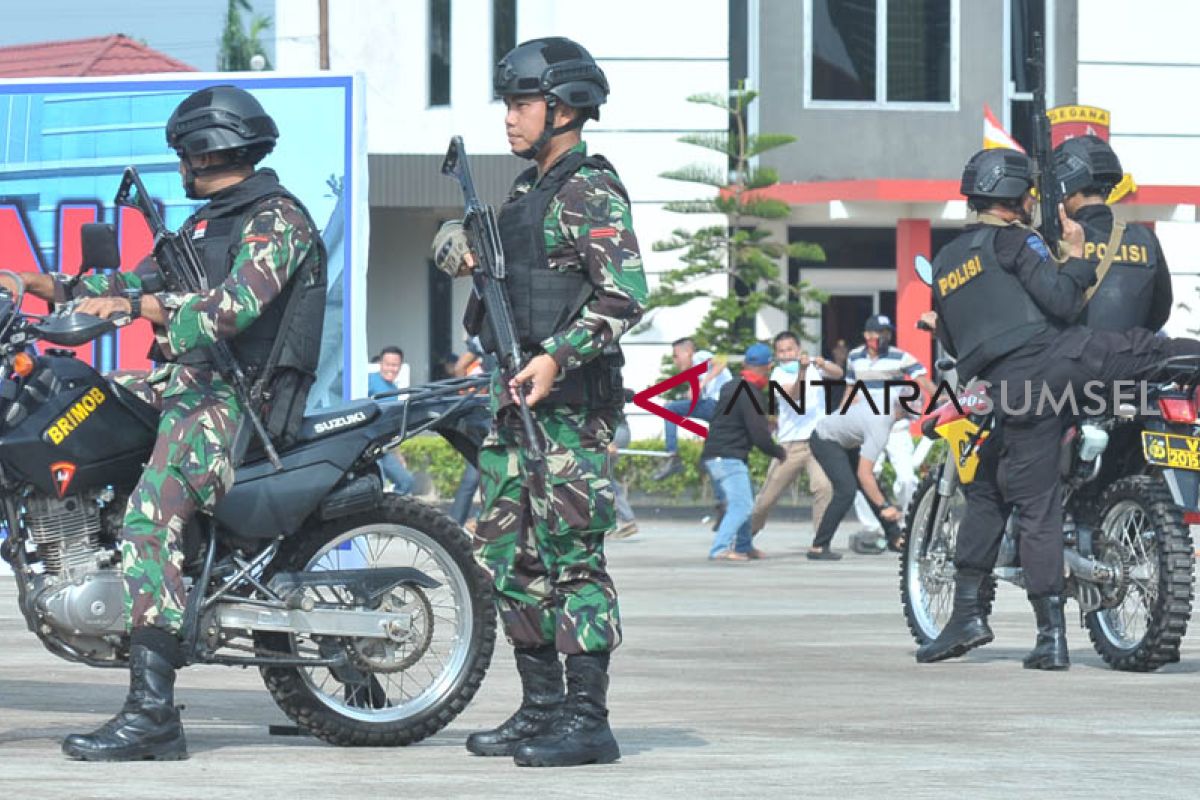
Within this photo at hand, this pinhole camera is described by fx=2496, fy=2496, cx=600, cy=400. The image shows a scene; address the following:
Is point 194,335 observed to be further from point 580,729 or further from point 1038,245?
point 1038,245

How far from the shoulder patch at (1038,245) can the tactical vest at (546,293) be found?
335cm

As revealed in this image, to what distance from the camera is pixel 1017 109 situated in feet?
107

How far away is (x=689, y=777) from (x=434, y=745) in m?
1.06

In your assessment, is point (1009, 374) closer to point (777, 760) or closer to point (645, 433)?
point (777, 760)

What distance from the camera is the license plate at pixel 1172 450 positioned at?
9781 millimetres

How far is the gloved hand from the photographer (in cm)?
680

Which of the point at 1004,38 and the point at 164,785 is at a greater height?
the point at 1004,38

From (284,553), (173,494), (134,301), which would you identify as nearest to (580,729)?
(284,553)

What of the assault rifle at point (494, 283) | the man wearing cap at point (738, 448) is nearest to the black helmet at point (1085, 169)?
the assault rifle at point (494, 283)

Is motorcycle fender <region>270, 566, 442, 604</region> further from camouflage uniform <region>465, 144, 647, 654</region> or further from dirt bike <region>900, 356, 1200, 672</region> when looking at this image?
dirt bike <region>900, 356, 1200, 672</region>

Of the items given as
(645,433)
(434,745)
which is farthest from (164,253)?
(645,433)

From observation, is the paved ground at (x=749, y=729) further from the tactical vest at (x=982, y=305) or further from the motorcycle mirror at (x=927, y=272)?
the motorcycle mirror at (x=927, y=272)

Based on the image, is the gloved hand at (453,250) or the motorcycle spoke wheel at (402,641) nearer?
the gloved hand at (453,250)

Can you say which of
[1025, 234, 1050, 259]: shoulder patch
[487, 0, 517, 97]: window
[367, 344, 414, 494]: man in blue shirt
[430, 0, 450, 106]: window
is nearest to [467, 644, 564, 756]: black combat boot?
[1025, 234, 1050, 259]: shoulder patch
